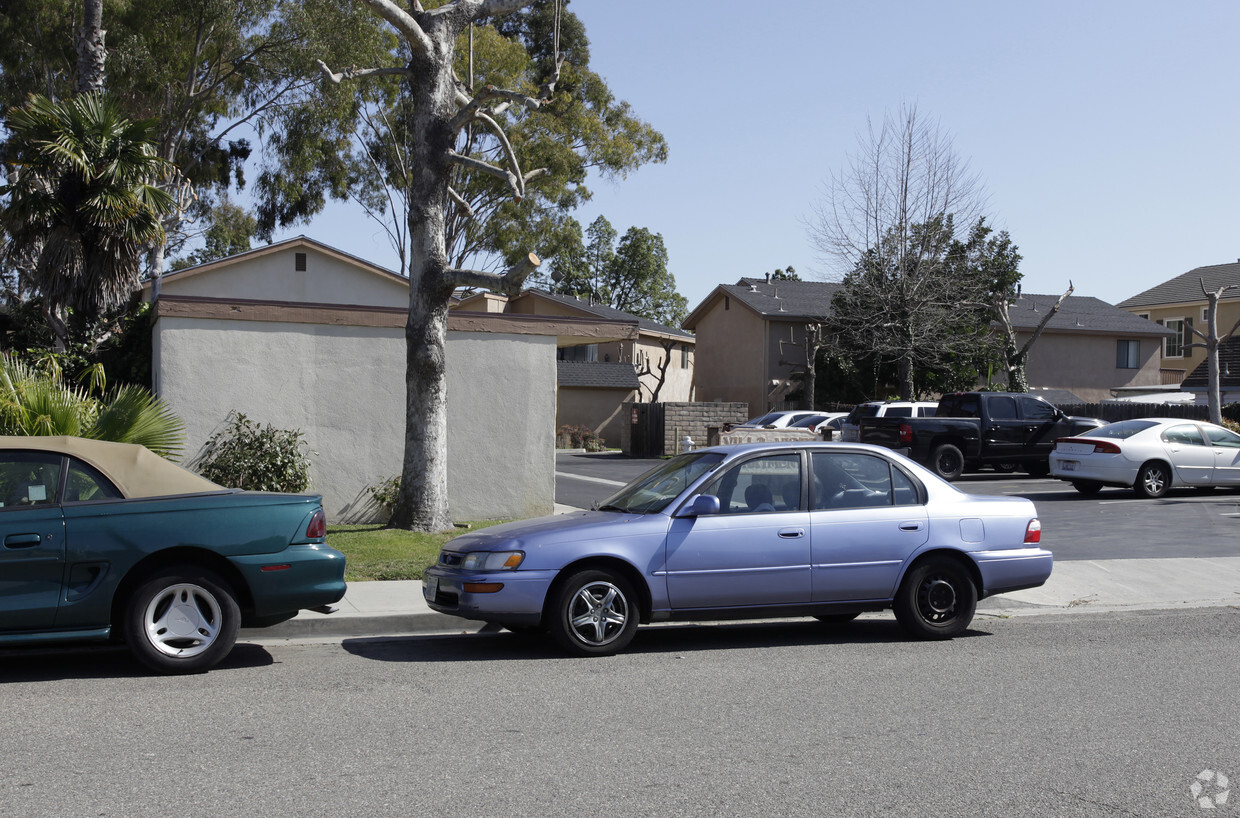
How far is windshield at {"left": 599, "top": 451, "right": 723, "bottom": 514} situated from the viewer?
332 inches

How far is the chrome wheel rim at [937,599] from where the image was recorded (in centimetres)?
869

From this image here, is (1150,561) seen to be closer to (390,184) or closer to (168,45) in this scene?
(168,45)

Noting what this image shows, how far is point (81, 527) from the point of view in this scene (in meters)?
6.98

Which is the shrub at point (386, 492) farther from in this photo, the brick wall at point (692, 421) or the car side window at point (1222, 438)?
the brick wall at point (692, 421)

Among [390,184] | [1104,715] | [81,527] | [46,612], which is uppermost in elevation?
[390,184]

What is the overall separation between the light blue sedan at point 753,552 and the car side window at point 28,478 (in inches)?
106

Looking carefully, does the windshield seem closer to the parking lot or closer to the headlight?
the headlight

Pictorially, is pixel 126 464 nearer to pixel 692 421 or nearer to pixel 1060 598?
pixel 1060 598

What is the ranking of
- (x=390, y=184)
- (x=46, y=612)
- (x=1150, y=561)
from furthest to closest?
(x=390, y=184), (x=1150, y=561), (x=46, y=612)

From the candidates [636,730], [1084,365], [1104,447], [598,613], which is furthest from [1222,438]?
[1084,365]

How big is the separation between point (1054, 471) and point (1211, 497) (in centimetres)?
283

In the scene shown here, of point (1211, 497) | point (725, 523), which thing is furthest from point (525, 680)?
point (1211, 497)

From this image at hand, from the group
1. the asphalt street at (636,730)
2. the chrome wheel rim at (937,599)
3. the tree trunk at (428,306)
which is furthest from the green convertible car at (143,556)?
the tree trunk at (428,306)

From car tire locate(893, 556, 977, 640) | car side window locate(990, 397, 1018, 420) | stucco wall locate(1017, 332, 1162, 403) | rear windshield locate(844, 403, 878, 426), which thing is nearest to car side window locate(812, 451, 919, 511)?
car tire locate(893, 556, 977, 640)
